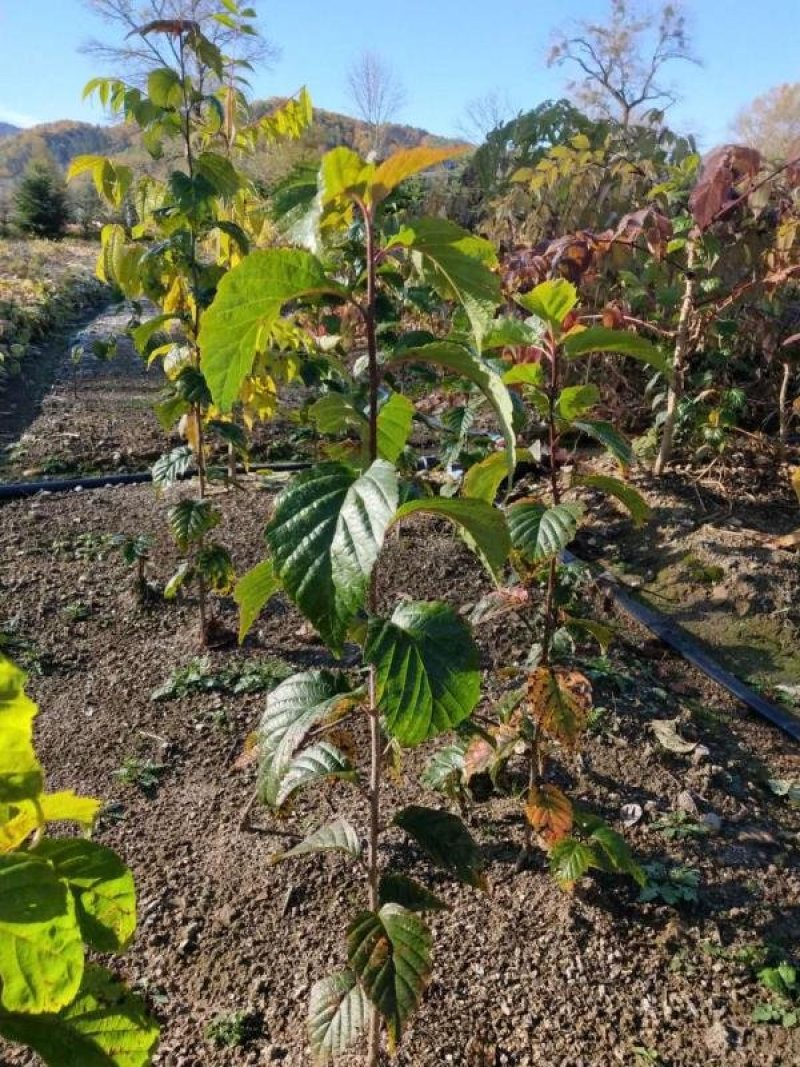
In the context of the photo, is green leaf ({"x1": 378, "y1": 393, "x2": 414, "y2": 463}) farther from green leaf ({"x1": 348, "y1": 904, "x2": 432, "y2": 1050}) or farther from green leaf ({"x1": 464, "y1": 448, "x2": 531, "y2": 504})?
green leaf ({"x1": 348, "y1": 904, "x2": 432, "y2": 1050})

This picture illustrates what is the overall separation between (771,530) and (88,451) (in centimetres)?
454

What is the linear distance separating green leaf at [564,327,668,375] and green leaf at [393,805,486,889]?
34.0 inches

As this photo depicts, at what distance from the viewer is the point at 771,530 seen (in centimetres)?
396

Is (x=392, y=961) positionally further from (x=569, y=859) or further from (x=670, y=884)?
(x=670, y=884)

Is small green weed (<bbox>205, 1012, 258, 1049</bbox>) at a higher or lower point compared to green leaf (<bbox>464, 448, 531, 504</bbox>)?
lower

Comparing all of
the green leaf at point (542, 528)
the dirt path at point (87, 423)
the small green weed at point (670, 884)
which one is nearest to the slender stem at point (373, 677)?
the green leaf at point (542, 528)

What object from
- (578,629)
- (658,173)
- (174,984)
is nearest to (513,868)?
(578,629)

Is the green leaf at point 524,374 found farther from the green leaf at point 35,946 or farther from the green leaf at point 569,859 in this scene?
the green leaf at point 35,946

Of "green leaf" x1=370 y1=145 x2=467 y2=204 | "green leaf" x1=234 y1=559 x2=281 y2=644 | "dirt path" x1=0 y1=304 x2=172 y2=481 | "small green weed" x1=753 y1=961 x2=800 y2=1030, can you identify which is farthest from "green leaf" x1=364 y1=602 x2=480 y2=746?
"dirt path" x1=0 y1=304 x2=172 y2=481

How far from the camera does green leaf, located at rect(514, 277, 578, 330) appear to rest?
1457 mm

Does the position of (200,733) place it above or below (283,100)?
below

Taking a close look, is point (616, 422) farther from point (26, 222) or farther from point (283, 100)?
point (26, 222)

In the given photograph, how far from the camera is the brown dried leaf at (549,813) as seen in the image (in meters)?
1.64

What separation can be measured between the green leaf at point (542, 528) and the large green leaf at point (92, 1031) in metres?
0.94
